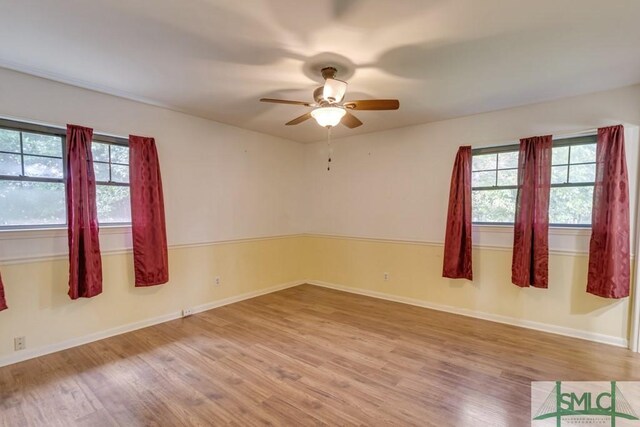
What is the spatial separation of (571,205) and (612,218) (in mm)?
422

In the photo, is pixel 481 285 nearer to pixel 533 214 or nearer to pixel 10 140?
pixel 533 214

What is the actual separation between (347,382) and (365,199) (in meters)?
2.97

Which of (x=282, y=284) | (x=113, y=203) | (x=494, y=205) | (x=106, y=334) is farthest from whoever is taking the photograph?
(x=282, y=284)

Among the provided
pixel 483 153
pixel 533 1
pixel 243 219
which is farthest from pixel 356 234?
pixel 533 1

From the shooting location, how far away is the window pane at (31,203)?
2672 millimetres

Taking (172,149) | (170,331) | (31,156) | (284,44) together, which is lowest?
(170,331)

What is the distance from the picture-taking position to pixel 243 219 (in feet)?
15.1

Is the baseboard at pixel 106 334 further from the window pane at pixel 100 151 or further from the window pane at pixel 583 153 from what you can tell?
the window pane at pixel 583 153

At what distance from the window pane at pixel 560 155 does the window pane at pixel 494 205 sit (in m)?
0.50

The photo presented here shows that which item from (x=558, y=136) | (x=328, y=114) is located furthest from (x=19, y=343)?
(x=558, y=136)

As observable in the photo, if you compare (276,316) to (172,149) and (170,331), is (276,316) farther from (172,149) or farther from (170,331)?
(172,149)

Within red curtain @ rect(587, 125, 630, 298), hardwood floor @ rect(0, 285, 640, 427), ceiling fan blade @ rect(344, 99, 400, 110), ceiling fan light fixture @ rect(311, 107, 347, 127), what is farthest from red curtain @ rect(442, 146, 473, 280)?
ceiling fan light fixture @ rect(311, 107, 347, 127)

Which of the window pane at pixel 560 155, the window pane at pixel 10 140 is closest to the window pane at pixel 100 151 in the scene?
the window pane at pixel 10 140

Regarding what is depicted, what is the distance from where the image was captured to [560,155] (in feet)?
11.1
